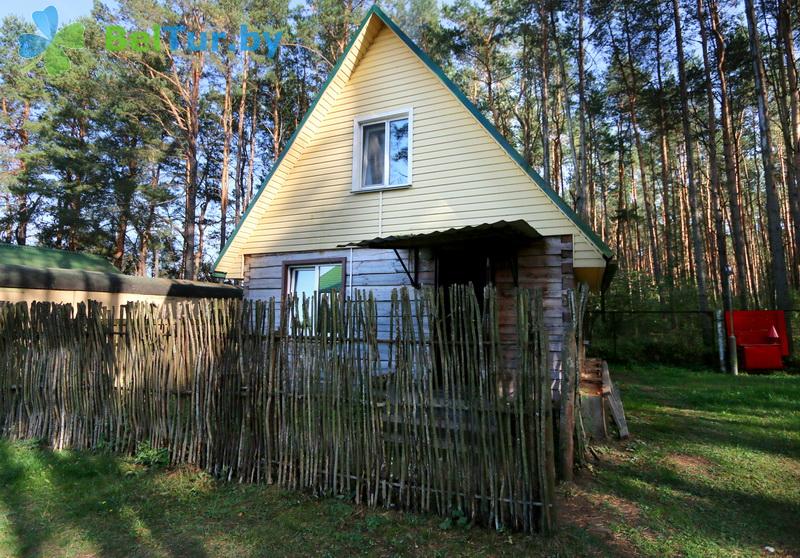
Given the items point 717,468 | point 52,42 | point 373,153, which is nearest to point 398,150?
point 373,153

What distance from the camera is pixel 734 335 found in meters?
12.1

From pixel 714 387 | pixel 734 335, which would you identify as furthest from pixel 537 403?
pixel 734 335

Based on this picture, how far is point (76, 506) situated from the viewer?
3.93 metres

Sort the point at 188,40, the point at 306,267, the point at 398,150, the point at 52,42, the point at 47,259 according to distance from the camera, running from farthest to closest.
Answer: the point at 52,42 → the point at 188,40 → the point at 47,259 → the point at 306,267 → the point at 398,150

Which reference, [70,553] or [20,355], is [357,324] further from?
[20,355]

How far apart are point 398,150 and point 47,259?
46.0 feet

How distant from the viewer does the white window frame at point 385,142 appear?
24.4 feet

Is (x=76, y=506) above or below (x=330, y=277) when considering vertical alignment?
below

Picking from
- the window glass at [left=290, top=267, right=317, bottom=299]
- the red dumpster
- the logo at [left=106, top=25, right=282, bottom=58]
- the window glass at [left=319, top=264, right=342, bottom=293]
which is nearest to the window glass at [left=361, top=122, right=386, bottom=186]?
the window glass at [left=319, top=264, right=342, bottom=293]

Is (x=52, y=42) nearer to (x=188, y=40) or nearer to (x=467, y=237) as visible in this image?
(x=188, y=40)

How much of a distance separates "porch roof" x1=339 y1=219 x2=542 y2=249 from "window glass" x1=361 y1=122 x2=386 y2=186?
1.85 meters

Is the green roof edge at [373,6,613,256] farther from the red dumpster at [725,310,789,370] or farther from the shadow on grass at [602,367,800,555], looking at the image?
the red dumpster at [725,310,789,370]

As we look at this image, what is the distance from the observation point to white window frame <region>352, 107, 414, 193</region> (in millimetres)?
7445

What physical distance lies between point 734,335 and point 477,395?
12.3m
